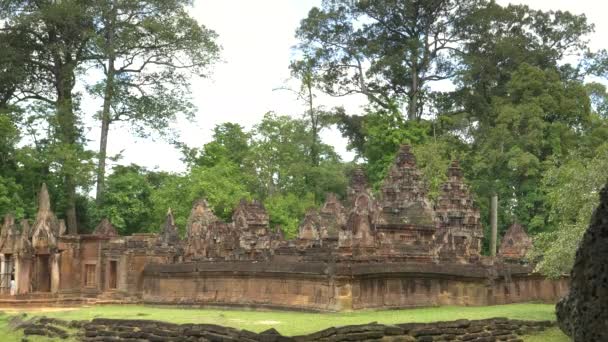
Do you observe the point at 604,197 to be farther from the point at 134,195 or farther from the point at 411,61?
the point at 411,61

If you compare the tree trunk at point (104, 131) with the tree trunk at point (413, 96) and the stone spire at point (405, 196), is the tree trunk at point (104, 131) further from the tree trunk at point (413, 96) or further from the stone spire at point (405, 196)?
the stone spire at point (405, 196)

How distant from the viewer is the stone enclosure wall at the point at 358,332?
1331 cm

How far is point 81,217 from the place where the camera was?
4341cm

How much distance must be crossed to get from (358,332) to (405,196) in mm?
9960

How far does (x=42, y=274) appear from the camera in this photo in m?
29.3

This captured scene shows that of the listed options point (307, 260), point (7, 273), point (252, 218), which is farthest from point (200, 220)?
point (307, 260)

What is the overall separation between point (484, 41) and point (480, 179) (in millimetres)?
9572

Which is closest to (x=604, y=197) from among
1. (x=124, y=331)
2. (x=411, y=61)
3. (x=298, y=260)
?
(x=124, y=331)

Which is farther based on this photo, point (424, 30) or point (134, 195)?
point (424, 30)

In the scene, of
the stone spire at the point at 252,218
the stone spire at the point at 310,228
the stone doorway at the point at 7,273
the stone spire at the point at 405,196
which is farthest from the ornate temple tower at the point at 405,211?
the stone doorway at the point at 7,273

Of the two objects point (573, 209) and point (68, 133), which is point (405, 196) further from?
point (68, 133)

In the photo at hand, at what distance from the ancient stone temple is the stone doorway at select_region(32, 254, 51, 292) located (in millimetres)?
40

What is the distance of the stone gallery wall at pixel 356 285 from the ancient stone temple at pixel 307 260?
3 centimetres

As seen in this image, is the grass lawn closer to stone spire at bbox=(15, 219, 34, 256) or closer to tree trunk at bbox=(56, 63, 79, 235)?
stone spire at bbox=(15, 219, 34, 256)
